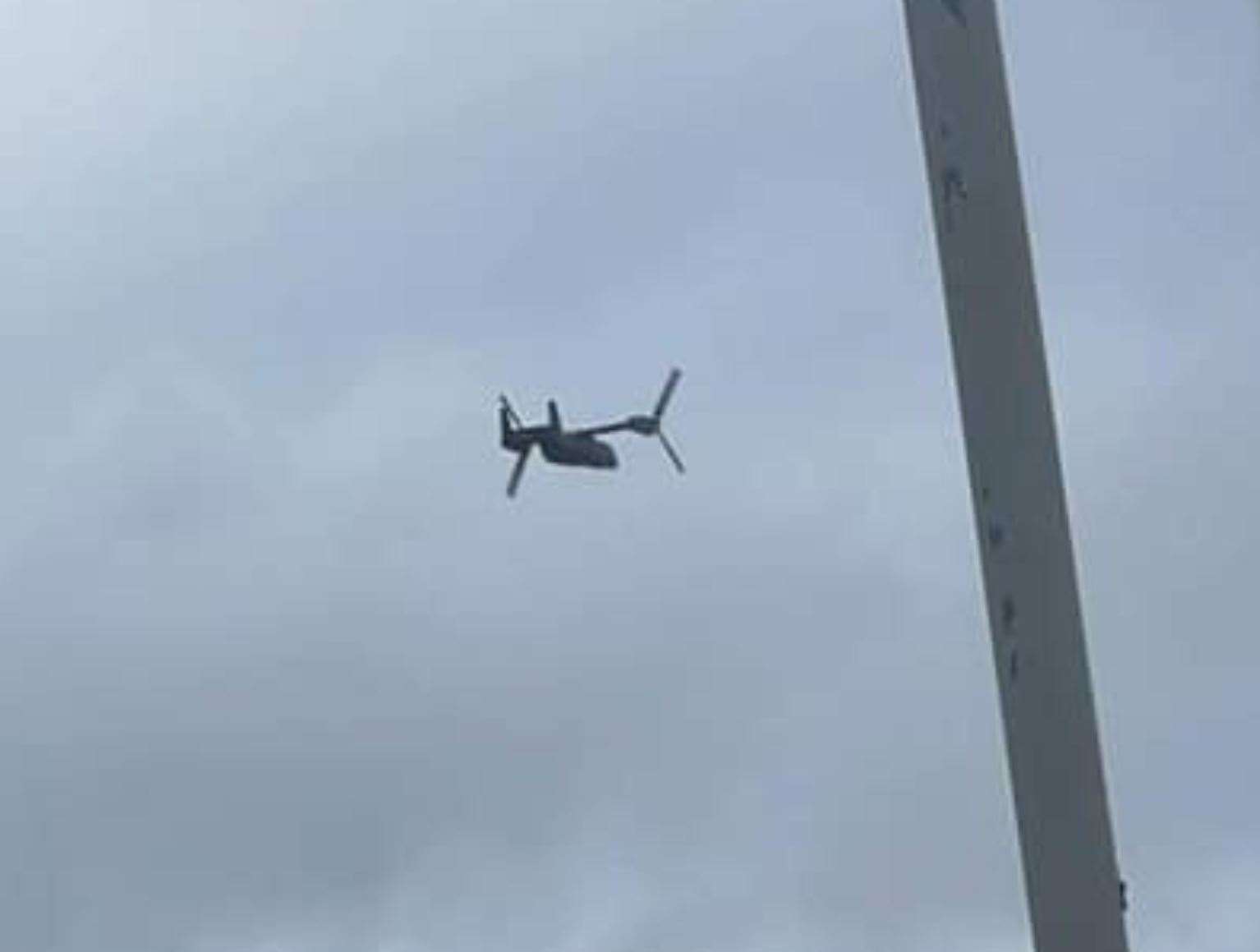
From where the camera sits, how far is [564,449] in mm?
48469

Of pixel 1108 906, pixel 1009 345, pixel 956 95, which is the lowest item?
pixel 1108 906

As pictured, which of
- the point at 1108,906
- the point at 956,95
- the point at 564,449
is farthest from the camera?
the point at 564,449

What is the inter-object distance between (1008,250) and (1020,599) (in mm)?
3531

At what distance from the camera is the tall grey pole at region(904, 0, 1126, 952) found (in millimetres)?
36344

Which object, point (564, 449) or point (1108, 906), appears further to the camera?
point (564, 449)

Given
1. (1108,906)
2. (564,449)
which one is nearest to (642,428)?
(564,449)

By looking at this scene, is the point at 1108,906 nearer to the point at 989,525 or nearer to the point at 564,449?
the point at 989,525

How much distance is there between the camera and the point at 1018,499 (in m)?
37.0

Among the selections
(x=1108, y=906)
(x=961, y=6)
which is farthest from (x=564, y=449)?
(x=1108, y=906)

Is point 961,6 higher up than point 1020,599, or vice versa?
point 961,6

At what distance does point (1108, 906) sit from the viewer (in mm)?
36062

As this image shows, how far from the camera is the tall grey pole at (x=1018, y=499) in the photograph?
119 ft

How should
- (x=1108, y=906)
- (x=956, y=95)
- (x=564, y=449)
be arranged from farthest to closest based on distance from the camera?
(x=564, y=449) < (x=956, y=95) < (x=1108, y=906)

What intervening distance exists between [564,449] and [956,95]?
1122cm
